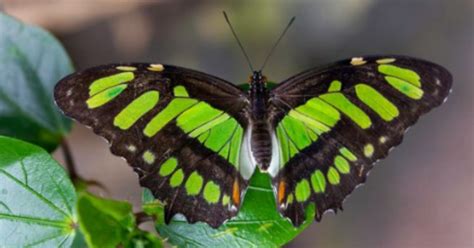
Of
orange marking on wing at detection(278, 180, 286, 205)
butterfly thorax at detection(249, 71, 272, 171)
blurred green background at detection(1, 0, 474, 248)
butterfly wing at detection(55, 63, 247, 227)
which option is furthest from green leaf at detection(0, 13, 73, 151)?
blurred green background at detection(1, 0, 474, 248)

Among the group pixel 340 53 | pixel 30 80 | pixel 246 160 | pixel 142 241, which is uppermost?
pixel 340 53

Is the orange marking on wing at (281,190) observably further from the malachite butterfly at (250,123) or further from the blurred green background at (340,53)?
the blurred green background at (340,53)

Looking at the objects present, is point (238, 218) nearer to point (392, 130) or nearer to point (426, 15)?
point (392, 130)

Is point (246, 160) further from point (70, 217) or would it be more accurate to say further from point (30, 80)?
point (30, 80)

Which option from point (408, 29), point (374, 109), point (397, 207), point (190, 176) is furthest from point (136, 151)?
point (408, 29)

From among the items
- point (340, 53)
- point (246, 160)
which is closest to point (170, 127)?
point (246, 160)

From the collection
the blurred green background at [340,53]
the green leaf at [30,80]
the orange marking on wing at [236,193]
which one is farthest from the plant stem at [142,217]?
the blurred green background at [340,53]
